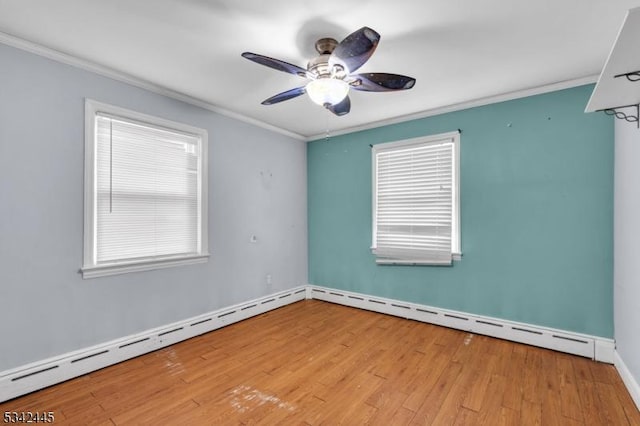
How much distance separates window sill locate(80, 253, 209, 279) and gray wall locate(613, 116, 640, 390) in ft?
12.3

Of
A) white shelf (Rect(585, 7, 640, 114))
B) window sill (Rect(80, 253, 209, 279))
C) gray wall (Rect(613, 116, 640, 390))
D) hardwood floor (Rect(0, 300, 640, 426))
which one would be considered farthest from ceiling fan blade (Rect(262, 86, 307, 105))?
gray wall (Rect(613, 116, 640, 390))

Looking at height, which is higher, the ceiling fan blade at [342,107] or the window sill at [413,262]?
the ceiling fan blade at [342,107]

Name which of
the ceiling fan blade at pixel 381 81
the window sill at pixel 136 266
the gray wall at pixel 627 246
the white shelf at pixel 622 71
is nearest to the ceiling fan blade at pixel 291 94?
the ceiling fan blade at pixel 381 81

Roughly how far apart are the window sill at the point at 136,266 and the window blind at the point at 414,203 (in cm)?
232

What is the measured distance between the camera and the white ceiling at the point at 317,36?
1.80 meters

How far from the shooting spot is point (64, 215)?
235 centimetres

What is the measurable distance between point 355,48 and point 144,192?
2377 millimetres

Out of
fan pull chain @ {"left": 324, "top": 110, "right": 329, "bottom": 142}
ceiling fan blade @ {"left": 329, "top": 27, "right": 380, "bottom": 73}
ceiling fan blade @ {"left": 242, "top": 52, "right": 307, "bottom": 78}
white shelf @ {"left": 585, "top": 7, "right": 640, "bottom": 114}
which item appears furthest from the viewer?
fan pull chain @ {"left": 324, "top": 110, "right": 329, "bottom": 142}

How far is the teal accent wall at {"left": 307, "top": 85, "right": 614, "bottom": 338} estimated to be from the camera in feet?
8.79

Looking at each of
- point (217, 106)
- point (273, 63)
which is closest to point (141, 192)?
point (217, 106)

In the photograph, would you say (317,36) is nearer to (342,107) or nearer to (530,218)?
(342,107)

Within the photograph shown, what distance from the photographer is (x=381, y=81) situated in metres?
2.08

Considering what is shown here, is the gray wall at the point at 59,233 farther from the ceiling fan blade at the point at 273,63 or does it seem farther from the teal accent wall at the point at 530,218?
the teal accent wall at the point at 530,218

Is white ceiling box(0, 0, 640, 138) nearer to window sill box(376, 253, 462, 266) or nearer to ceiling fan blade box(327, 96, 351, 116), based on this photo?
ceiling fan blade box(327, 96, 351, 116)
